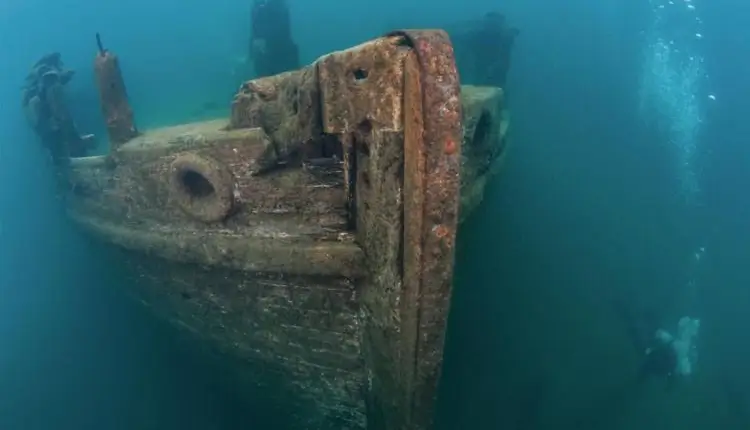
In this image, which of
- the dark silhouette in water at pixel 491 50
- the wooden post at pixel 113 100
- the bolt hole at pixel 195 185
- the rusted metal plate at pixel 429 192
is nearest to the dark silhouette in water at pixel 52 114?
the wooden post at pixel 113 100

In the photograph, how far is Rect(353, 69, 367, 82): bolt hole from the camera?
277 cm

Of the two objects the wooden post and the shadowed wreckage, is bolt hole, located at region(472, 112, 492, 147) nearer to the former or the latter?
the shadowed wreckage

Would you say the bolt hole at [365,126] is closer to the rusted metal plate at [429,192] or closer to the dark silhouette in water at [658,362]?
the rusted metal plate at [429,192]

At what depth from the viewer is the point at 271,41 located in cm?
1077

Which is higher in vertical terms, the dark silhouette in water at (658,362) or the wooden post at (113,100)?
the wooden post at (113,100)

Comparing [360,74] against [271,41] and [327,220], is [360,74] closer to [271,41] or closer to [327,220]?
[327,220]

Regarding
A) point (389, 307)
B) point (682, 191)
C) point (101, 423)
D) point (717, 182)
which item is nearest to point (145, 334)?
point (101, 423)

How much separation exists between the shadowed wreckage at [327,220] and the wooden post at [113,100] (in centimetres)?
3

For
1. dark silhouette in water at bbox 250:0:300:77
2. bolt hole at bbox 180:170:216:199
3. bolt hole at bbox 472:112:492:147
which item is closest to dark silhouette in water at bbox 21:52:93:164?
bolt hole at bbox 180:170:216:199

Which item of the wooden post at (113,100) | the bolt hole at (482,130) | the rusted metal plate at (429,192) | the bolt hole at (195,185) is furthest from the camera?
the wooden post at (113,100)

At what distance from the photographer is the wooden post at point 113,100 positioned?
201 inches

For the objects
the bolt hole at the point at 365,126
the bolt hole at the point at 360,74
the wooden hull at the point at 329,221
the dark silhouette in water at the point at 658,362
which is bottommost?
the dark silhouette in water at the point at 658,362

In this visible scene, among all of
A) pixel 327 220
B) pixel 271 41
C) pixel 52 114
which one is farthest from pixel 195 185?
pixel 271 41

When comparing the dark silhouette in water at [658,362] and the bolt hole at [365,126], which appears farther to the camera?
the dark silhouette in water at [658,362]
